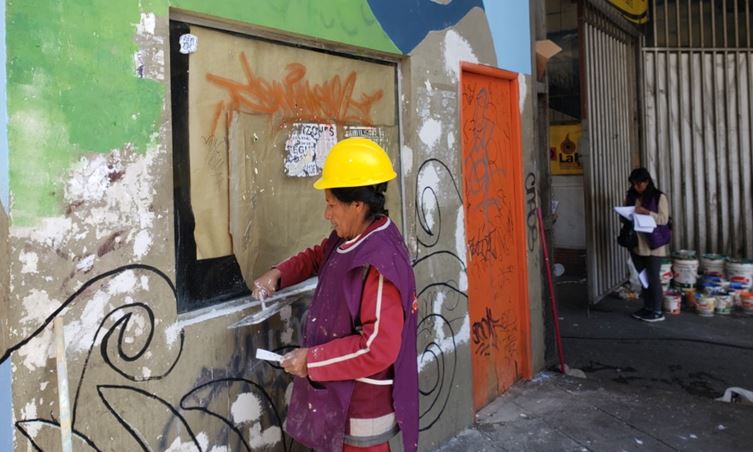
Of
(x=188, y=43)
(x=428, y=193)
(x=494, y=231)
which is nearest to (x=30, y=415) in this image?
(x=188, y=43)

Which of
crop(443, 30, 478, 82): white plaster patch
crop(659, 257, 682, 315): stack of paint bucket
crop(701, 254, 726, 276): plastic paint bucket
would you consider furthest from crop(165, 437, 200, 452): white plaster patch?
crop(701, 254, 726, 276): plastic paint bucket

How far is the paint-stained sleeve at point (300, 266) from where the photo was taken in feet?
9.39

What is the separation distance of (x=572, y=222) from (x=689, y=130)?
211 cm

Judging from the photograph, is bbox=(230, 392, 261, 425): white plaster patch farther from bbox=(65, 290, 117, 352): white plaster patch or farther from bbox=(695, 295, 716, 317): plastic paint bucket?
bbox=(695, 295, 716, 317): plastic paint bucket

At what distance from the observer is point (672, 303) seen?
A: 25.0ft

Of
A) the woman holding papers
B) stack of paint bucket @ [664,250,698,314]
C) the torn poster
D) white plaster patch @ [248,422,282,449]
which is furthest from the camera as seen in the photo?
stack of paint bucket @ [664,250,698,314]

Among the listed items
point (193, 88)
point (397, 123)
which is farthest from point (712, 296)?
point (193, 88)

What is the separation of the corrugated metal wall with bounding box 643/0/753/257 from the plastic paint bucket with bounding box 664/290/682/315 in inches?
66.0

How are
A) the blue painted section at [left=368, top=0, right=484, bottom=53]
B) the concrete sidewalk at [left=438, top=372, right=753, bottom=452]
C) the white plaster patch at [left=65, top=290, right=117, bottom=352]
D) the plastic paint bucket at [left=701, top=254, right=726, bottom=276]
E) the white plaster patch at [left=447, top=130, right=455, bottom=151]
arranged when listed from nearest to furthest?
the white plaster patch at [left=65, top=290, right=117, bottom=352]
the blue painted section at [left=368, top=0, right=484, bottom=53]
the concrete sidewalk at [left=438, top=372, right=753, bottom=452]
the white plaster patch at [left=447, top=130, right=455, bottom=151]
the plastic paint bucket at [left=701, top=254, right=726, bottom=276]

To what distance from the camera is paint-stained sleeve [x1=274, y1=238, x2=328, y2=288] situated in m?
2.86

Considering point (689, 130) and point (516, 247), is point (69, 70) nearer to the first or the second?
point (516, 247)

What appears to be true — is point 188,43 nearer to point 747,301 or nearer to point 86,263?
point 86,263

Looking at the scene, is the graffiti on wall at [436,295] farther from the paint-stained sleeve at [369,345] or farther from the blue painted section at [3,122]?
the blue painted section at [3,122]

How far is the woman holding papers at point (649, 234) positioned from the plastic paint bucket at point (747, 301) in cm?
120
